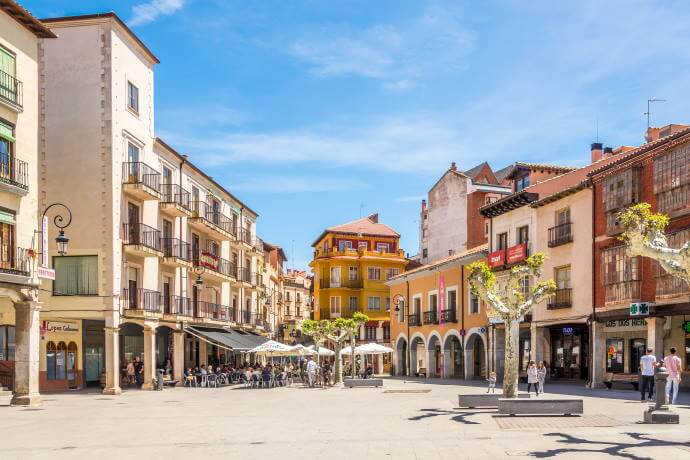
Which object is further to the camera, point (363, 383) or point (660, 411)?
point (363, 383)

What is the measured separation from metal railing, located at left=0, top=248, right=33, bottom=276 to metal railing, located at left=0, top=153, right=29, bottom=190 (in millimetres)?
2122

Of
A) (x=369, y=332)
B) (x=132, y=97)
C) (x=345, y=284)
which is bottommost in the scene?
(x=369, y=332)

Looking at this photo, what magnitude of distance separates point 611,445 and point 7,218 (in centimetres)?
1966

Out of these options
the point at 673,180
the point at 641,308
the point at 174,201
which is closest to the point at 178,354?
the point at 174,201

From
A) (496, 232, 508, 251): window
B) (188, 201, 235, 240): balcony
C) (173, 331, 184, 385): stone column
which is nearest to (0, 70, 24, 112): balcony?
(173, 331, 184, 385): stone column

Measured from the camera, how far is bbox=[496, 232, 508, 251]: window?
154 feet

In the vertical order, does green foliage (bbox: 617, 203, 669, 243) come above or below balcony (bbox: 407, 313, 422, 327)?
above

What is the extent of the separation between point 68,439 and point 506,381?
11988 mm

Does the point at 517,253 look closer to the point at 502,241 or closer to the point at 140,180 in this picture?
the point at 502,241

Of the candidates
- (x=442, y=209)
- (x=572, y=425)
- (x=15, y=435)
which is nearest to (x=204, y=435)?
(x=15, y=435)

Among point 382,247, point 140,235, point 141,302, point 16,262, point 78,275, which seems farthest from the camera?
point 382,247

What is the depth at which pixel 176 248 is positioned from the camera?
43.9 metres

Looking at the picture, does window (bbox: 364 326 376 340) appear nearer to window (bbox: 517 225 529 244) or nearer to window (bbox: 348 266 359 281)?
window (bbox: 348 266 359 281)

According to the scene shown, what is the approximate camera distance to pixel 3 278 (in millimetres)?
25766
